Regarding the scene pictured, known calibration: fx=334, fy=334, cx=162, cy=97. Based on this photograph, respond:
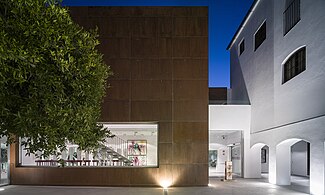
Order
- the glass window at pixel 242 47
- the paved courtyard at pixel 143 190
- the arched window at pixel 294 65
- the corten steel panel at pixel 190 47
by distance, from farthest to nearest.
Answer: the glass window at pixel 242 47, the corten steel panel at pixel 190 47, the arched window at pixel 294 65, the paved courtyard at pixel 143 190

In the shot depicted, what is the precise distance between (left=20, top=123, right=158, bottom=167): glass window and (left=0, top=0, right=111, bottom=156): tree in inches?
341

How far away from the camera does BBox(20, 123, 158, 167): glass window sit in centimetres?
1521

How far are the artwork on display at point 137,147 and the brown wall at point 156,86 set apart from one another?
78 centimetres

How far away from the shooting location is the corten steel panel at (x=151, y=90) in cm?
1520

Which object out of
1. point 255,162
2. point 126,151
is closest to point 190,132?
point 126,151

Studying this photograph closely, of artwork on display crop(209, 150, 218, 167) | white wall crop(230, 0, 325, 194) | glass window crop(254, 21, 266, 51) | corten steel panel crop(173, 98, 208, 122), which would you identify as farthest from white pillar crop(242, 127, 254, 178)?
artwork on display crop(209, 150, 218, 167)

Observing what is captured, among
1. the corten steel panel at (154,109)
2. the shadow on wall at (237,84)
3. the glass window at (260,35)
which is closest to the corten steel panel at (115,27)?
the corten steel panel at (154,109)

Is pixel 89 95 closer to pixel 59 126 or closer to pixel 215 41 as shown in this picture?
pixel 59 126

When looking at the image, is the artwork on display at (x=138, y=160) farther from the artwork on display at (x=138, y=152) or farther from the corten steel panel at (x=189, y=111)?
the corten steel panel at (x=189, y=111)

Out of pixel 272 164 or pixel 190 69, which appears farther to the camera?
pixel 272 164

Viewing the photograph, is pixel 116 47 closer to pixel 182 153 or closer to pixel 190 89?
pixel 190 89

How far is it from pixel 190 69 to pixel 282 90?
4.57m

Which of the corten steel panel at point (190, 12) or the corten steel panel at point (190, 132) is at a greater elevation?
the corten steel panel at point (190, 12)

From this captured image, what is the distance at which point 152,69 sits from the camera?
15289 millimetres
